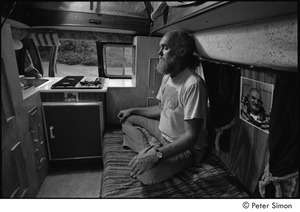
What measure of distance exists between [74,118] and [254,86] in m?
1.13

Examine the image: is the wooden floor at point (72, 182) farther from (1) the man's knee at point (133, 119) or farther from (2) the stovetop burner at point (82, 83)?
(2) the stovetop burner at point (82, 83)

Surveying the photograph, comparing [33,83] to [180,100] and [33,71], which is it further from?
[180,100]

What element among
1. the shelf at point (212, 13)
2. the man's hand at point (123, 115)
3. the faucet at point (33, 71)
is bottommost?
the man's hand at point (123, 115)

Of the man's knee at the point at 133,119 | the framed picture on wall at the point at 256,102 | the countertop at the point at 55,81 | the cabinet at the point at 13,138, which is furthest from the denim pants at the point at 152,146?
the cabinet at the point at 13,138

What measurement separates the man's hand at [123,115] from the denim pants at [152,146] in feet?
0.12

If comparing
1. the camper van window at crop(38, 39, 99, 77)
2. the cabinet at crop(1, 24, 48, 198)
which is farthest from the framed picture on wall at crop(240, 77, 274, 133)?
the cabinet at crop(1, 24, 48, 198)

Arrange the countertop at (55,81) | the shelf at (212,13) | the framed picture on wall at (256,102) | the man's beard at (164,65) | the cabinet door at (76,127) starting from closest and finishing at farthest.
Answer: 1. the shelf at (212,13)
2. the man's beard at (164,65)
3. the framed picture on wall at (256,102)
4. the countertop at (55,81)
5. the cabinet door at (76,127)

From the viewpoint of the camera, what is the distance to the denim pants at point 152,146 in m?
0.88

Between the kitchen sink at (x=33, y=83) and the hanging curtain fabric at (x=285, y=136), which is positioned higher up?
the kitchen sink at (x=33, y=83)

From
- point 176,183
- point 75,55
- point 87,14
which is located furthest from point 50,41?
point 176,183

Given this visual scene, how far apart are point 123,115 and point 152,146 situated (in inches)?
10.4
